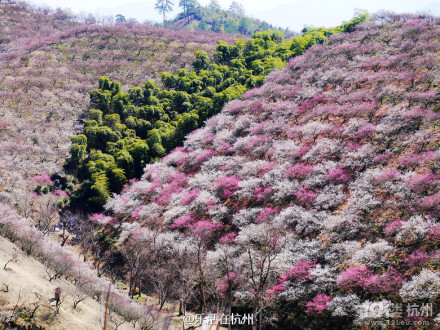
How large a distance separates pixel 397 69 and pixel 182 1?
148 metres

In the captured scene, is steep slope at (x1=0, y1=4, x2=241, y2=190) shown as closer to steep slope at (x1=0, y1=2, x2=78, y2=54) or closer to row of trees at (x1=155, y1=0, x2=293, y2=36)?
steep slope at (x1=0, y1=2, x2=78, y2=54)

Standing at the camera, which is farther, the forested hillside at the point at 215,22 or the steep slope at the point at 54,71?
the forested hillside at the point at 215,22

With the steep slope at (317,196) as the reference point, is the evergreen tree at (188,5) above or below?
above

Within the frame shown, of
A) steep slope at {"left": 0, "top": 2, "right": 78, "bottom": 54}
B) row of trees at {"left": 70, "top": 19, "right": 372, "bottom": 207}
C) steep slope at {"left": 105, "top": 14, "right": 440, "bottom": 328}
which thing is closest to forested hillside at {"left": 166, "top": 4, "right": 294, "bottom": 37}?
steep slope at {"left": 0, "top": 2, "right": 78, "bottom": 54}

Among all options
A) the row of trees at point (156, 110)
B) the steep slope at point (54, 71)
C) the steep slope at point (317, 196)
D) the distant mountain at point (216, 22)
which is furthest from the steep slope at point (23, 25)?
the steep slope at point (317, 196)

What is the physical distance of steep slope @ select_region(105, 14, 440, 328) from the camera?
18.5 metres

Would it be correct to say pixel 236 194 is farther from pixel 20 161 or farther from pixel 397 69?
pixel 20 161

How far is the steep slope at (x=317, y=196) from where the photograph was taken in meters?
18.5

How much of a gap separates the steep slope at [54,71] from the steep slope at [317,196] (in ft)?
63.9

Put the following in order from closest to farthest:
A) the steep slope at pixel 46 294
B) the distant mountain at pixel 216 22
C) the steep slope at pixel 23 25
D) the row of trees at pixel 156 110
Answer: the steep slope at pixel 46 294 < the row of trees at pixel 156 110 < the steep slope at pixel 23 25 < the distant mountain at pixel 216 22

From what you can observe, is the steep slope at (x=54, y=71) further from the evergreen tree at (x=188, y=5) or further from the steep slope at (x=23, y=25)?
the evergreen tree at (x=188, y=5)

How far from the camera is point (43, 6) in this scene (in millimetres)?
126375

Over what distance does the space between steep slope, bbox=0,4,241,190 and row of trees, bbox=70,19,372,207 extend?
20.2ft

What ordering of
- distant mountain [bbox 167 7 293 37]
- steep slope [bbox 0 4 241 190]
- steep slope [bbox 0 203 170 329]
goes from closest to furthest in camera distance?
steep slope [bbox 0 203 170 329] < steep slope [bbox 0 4 241 190] < distant mountain [bbox 167 7 293 37]
